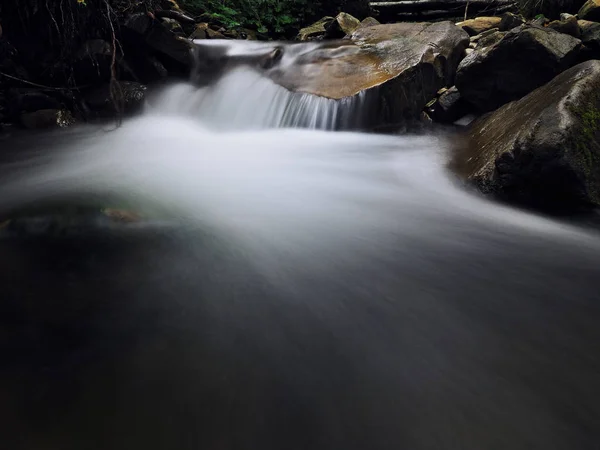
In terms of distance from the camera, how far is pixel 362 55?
7.13m

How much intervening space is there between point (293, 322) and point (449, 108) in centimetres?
587

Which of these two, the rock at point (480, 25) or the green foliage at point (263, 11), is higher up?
the rock at point (480, 25)

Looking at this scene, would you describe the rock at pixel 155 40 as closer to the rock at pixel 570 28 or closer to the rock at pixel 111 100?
the rock at pixel 111 100

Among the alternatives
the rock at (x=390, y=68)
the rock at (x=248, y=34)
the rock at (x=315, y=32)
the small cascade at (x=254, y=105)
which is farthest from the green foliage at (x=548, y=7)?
the rock at (x=248, y=34)

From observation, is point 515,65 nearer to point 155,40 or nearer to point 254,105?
point 254,105

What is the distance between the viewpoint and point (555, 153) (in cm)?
316

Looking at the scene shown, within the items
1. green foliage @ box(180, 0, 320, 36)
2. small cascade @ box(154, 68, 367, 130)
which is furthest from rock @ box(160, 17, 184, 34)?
green foliage @ box(180, 0, 320, 36)

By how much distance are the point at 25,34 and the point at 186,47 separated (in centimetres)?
265

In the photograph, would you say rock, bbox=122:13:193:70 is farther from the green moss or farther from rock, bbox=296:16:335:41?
the green moss

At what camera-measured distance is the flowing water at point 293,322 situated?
1299mm

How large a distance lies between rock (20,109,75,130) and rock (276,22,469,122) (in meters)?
3.78

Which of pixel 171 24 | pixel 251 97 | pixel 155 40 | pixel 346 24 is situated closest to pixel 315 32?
pixel 346 24

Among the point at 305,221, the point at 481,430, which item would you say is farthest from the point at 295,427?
the point at 305,221

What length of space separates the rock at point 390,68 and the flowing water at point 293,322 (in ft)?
9.54
